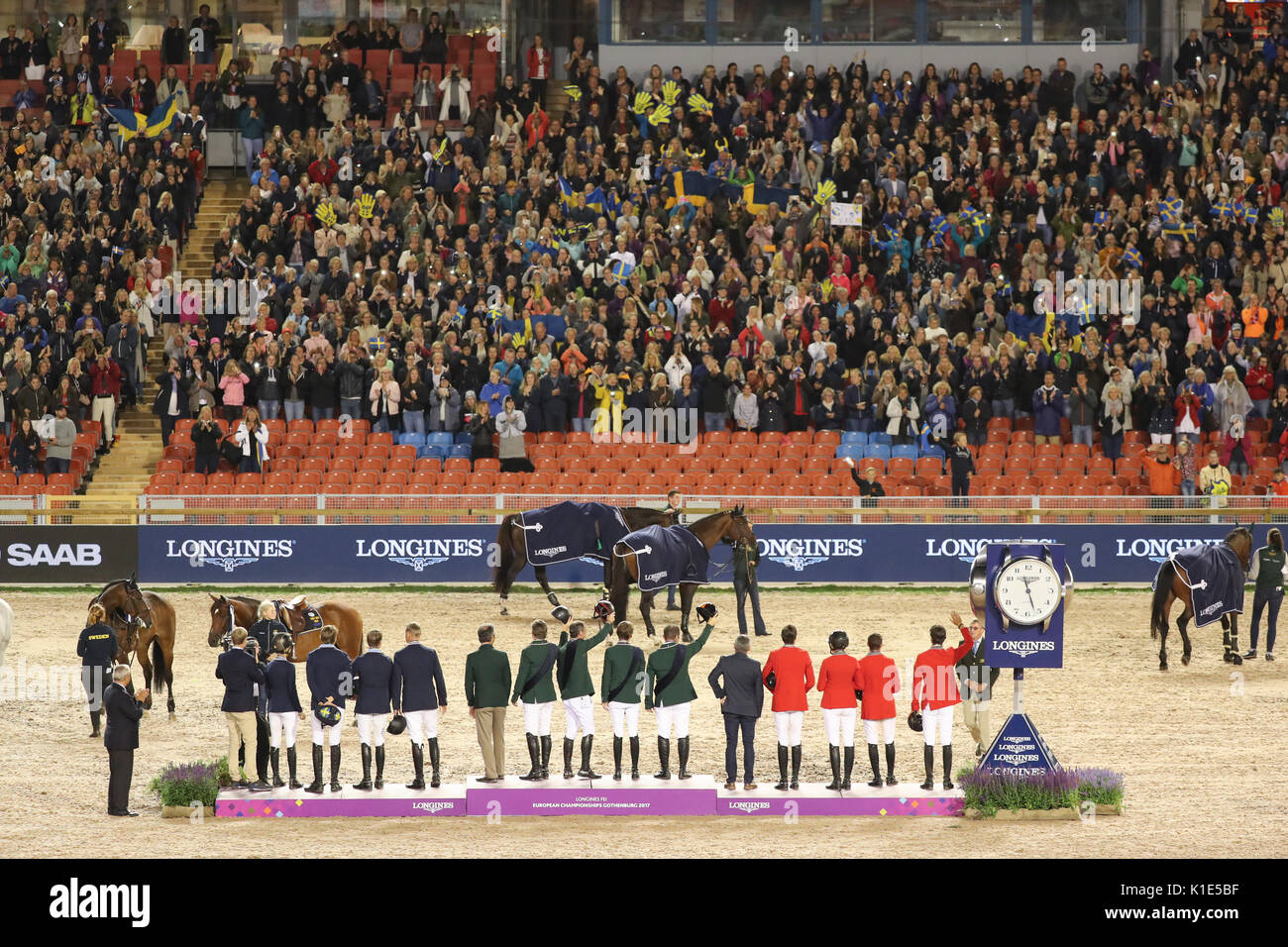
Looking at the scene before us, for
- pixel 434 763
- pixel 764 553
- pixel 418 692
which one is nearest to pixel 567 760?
pixel 434 763

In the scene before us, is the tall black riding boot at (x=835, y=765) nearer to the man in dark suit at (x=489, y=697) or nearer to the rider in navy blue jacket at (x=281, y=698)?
the man in dark suit at (x=489, y=697)

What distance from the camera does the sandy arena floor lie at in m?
13.6

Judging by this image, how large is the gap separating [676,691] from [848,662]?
1501 millimetres

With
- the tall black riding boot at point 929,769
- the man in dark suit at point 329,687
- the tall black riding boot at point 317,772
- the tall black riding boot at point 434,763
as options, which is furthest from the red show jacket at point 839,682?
the tall black riding boot at point 317,772

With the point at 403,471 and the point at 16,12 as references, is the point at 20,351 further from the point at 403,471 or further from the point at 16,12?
the point at 16,12

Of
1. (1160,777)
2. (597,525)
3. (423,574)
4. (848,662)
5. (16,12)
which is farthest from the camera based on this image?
(16,12)

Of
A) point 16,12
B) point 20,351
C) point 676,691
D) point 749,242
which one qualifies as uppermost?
point 16,12

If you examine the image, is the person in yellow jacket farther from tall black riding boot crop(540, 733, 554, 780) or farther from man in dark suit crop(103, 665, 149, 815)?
man in dark suit crop(103, 665, 149, 815)

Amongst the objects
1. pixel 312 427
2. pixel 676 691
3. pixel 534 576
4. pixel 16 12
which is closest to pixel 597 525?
pixel 534 576

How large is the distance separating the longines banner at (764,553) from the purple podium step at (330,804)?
1255 cm

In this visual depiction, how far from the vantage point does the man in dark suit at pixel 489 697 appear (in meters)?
14.7

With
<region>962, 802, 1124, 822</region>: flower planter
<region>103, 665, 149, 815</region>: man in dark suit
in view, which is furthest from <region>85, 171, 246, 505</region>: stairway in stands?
<region>962, 802, 1124, 822</region>: flower planter

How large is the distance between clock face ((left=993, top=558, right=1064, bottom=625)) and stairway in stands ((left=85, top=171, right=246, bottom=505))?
55.1 ft

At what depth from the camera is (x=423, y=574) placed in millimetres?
27453
